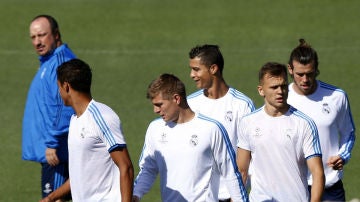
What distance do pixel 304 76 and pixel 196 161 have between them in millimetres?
1898

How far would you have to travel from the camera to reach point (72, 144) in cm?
889

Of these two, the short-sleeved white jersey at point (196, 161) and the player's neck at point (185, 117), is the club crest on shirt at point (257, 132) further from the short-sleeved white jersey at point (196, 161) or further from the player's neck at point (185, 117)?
the player's neck at point (185, 117)

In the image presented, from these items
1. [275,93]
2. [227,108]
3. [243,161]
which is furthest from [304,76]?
[243,161]

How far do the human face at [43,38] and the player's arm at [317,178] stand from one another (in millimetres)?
3426

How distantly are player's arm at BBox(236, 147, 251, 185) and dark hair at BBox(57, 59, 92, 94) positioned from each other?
1631mm

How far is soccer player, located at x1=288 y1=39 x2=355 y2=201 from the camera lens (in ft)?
33.9

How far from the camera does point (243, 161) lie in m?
9.67

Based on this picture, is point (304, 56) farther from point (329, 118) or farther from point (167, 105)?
point (167, 105)

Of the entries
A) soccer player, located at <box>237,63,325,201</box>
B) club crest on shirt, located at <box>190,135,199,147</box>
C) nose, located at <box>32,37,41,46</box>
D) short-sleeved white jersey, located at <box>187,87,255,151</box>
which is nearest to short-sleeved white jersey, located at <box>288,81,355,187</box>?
short-sleeved white jersey, located at <box>187,87,255,151</box>

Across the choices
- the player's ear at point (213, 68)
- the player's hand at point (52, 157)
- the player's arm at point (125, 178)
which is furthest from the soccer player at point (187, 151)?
the player's hand at point (52, 157)

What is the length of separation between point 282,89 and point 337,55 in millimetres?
10484

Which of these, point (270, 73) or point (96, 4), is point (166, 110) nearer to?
point (270, 73)

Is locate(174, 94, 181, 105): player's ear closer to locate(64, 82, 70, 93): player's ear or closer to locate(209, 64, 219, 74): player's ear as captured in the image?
locate(64, 82, 70, 93): player's ear

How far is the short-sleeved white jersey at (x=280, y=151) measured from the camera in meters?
9.29
